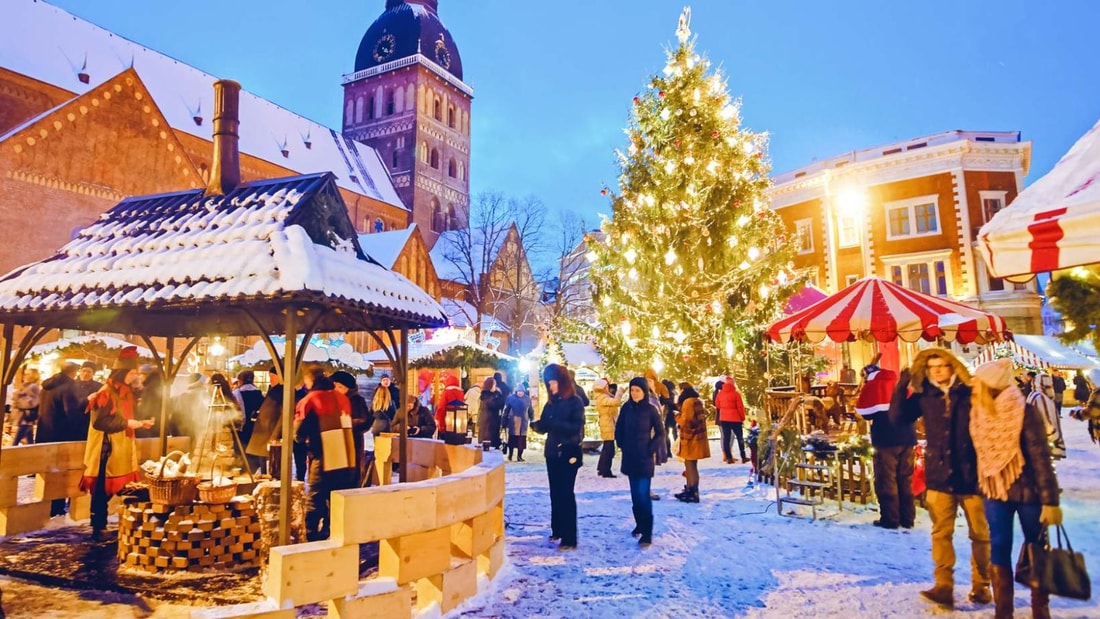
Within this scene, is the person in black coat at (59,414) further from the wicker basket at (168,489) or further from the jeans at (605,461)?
the jeans at (605,461)

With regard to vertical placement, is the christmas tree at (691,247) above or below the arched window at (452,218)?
below

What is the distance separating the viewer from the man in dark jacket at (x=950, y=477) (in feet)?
15.8

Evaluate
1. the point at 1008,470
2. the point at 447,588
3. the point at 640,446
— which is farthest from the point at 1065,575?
the point at 447,588

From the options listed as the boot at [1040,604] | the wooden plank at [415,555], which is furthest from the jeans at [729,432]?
the wooden plank at [415,555]

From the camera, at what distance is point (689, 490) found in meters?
9.38

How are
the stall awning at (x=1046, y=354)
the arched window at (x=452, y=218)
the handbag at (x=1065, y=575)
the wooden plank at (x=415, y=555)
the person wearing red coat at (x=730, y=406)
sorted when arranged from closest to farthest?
1. the handbag at (x=1065, y=575)
2. the wooden plank at (x=415, y=555)
3. the person wearing red coat at (x=730, y=406)
4. the stall awning at (x=1046, y=354)
5. the arched window at (x=452, y=218)

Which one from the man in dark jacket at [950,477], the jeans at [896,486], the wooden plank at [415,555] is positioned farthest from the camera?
the jeans at [896,486]

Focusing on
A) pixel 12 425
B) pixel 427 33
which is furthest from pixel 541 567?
pixel 427 33

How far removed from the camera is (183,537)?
19.3 feet

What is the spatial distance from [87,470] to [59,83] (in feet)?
107

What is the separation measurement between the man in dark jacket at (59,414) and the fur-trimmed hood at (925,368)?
10.3m

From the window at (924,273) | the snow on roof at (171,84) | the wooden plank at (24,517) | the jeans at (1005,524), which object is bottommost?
the wooden plank at (24,517)

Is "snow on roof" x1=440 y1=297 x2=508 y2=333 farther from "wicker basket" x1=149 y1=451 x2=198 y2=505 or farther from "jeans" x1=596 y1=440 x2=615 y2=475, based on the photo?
"wicker basket" x1=149 y1=451 x2=198 y2=505

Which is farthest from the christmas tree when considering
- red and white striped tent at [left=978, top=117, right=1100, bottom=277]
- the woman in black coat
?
red and white striped tent at [left=978, top=117, right=1100, bottom=277]
